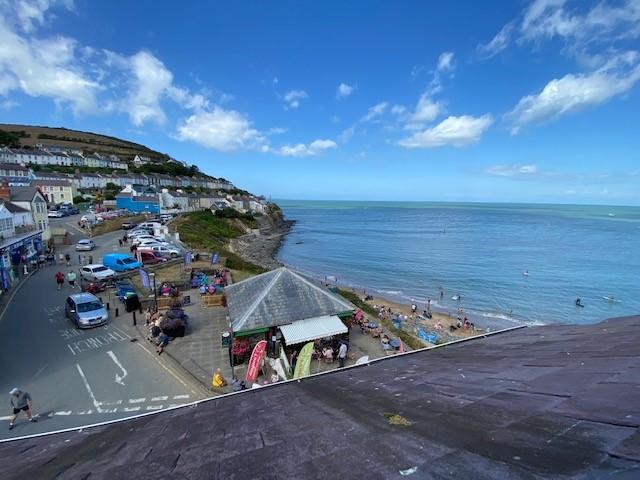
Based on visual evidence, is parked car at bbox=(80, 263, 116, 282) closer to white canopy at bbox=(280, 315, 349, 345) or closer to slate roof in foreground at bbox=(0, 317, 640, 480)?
white canopy at bbox=(280, 315, 349, 345)

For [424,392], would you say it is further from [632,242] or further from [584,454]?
[632,242]

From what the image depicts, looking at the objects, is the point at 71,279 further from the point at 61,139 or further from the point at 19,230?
the point at 61,139

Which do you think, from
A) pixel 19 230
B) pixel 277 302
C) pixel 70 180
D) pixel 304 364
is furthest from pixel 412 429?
pixel 70 180

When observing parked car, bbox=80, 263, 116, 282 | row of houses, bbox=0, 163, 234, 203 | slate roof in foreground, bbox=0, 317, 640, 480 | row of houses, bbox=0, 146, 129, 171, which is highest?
row of houses, bbox=0, 146, 129, 171

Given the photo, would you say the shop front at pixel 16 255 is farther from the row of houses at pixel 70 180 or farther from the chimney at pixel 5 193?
the row of houses at pixel 70 180

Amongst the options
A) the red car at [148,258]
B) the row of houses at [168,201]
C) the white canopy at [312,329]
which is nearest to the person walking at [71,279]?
the red car at [148,258]

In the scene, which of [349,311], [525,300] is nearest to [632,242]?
[525,300]

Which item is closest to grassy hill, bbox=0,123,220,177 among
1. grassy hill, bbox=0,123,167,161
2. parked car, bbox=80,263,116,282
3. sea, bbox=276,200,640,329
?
grassy hill, bbox=0,123,167,161
